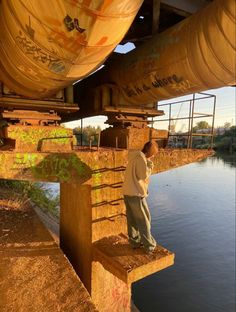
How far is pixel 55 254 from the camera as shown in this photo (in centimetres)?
→ 429

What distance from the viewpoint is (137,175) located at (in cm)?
381

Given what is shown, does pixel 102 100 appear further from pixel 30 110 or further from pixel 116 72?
pixel 30 110

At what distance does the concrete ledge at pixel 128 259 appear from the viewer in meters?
3.50

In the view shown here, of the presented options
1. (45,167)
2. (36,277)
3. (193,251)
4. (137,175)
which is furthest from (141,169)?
(193,251)

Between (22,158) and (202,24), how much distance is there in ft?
10.4

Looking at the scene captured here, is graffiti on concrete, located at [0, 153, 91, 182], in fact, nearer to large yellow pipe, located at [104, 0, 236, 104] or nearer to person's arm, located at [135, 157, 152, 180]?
person's arm, located at [135, 157, 152, 180]

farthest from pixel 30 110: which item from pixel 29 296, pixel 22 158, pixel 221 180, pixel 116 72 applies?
pixel 221 180

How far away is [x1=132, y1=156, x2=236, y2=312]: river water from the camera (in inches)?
363

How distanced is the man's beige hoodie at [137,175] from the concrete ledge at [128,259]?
0.90 meters

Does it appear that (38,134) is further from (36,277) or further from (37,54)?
(36,277)

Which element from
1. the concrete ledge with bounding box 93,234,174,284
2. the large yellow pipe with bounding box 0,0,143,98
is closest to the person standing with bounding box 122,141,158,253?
the concrete ledge with bounding box 93,234,174,284

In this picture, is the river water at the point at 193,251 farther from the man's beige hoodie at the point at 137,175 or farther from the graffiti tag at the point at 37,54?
the graffiti tag at the point at 37,54

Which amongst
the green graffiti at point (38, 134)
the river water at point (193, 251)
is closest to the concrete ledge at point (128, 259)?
the green graffiti at point (38, 134)

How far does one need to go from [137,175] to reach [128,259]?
121 cm
